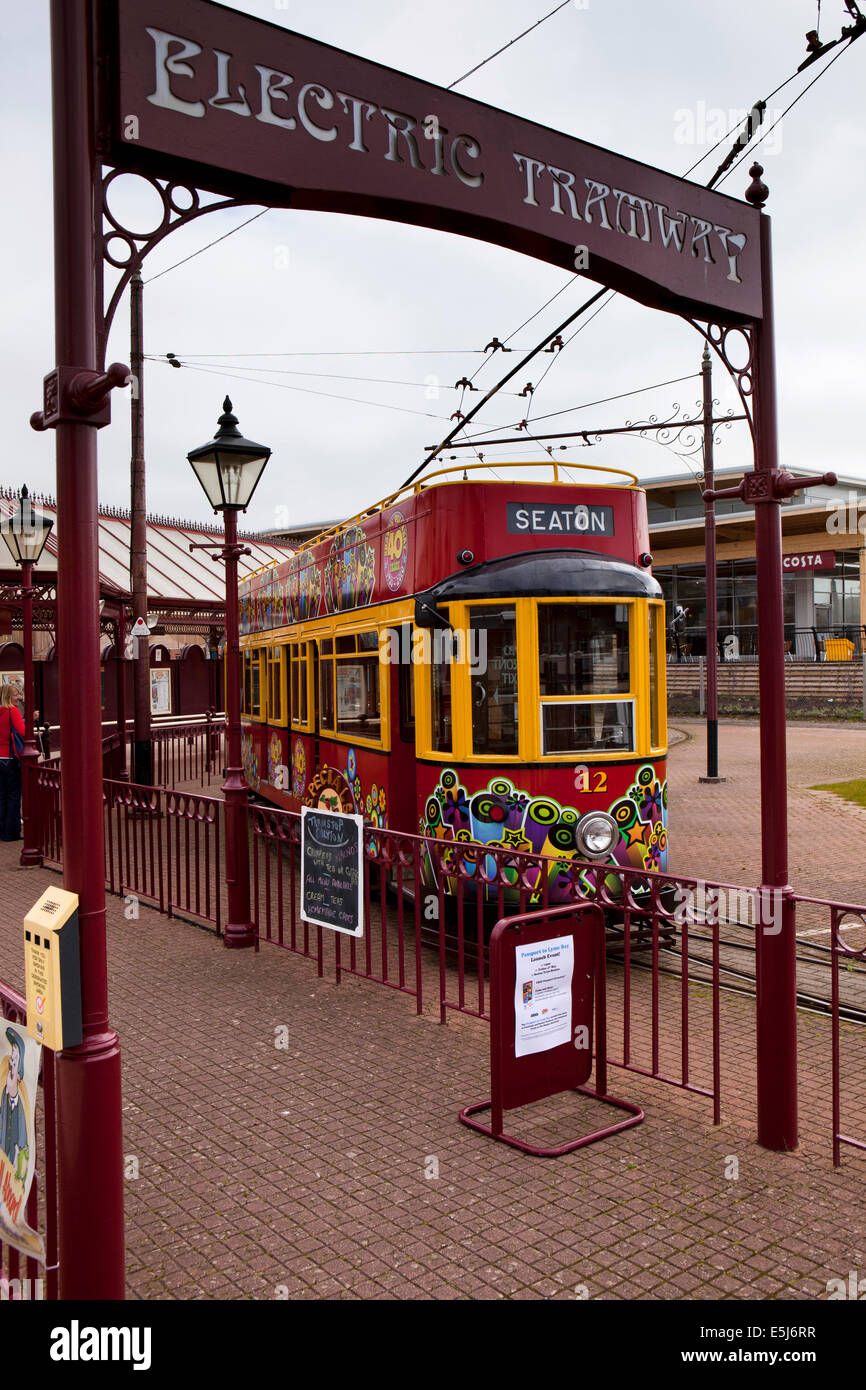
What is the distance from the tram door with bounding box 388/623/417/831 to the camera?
8.32 m

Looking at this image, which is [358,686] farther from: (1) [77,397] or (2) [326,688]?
(1) [77,397]

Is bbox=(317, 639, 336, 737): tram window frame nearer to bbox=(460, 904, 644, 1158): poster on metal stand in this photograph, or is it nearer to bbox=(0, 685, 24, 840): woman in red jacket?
bbox=(0, 685, 24, 840): woman in red jacket

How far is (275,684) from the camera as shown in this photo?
13.4 meters

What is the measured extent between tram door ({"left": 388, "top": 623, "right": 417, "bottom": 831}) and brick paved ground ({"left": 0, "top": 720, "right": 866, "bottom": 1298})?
1796mm

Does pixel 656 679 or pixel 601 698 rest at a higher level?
pixel 656 679

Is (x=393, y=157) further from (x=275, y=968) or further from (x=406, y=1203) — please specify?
(x=275, y=968)

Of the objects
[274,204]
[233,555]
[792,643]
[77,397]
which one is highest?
[274,204]

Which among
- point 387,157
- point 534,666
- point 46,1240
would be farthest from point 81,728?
point 534,666

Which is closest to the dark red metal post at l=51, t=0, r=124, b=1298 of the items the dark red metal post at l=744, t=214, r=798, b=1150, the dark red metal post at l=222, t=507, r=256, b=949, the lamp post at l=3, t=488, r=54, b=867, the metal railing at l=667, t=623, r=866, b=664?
the dark red metal post at l=744, t=214, r=798, b=1150

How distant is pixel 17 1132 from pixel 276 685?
34.2 feet

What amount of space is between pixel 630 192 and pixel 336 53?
151 centimetres

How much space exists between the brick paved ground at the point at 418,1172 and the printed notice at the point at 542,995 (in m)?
0.44

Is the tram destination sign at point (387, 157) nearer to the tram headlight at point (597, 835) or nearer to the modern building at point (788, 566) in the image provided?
the tram headlight at point (597, 835)

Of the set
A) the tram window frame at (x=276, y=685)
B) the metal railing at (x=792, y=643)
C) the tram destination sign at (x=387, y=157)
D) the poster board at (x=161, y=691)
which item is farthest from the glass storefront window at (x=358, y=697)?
the metal railing at (x=792, y=643)
